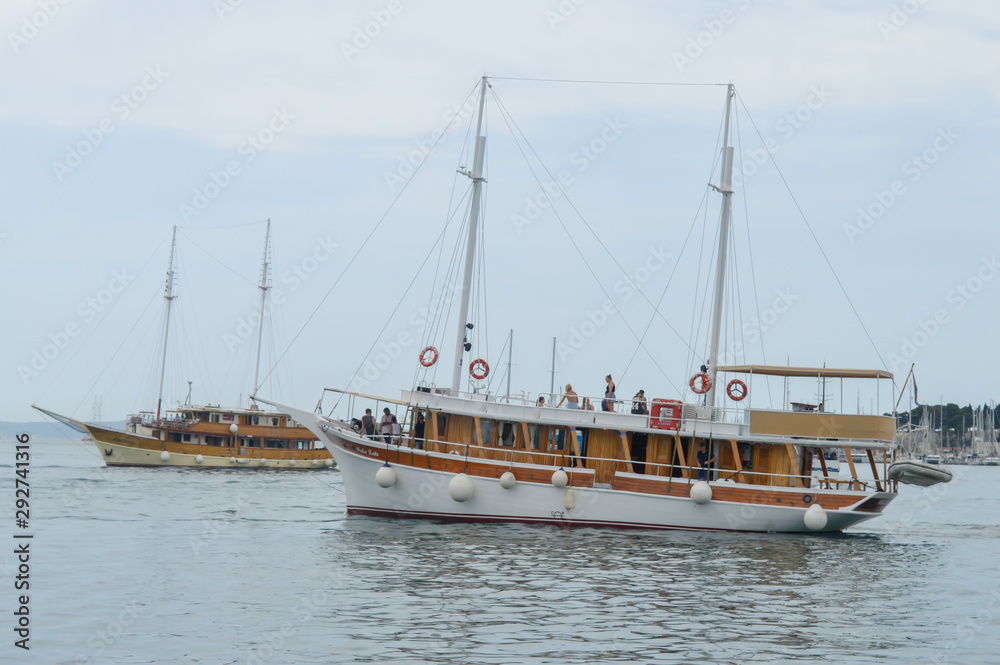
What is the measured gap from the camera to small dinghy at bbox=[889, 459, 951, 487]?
83.0ft

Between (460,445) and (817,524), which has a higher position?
(460,445)

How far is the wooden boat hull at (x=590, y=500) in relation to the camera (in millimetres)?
25469

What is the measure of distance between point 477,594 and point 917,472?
1467 cm

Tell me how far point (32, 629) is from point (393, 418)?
14647 mm

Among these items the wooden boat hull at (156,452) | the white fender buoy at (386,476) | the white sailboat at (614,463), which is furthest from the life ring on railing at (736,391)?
→ the wooden boat hull at (156,452)

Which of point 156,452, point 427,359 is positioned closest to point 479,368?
point 427,359

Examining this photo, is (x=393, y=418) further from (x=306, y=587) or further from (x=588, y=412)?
(x=306, y=587)

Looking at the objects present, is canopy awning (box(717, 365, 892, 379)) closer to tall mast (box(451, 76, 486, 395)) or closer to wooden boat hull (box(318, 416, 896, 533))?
wooden boat hull (box(318, 416, 896, 533))

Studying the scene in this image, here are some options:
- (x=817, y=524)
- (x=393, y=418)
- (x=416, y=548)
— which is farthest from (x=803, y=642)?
(x=393, y=418)

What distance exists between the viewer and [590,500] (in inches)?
1003

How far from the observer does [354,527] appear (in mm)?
24672

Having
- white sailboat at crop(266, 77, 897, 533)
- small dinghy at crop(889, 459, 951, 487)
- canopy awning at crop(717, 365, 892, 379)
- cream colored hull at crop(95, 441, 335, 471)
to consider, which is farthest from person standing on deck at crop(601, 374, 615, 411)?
cream colored hull at crop(95, 441, 335, 471)
